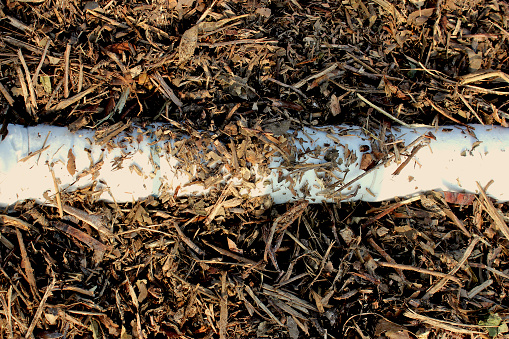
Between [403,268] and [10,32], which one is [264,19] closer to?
[10,32]

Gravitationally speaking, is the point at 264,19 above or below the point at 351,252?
above

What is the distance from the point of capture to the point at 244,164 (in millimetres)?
1951

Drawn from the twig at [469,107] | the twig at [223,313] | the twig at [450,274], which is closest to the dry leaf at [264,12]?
the twig at [469,107]

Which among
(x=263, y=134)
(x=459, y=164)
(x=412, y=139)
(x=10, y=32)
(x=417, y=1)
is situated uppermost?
(x=10, y=32)

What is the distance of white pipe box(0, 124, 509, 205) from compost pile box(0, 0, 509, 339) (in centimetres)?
8

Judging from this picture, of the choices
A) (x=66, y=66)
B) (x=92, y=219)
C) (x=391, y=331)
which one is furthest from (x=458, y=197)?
(x=66, y=66)

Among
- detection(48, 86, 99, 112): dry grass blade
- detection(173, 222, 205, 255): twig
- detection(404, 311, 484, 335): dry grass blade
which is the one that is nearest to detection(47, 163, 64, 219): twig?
detection(48, 86, 99, 112): dry grass blade

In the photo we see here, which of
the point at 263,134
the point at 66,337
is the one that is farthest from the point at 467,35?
the point at 66,337

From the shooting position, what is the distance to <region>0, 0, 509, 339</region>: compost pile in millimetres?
1979

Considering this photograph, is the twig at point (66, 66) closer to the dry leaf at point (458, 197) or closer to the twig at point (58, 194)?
the twig at point (58, 194)

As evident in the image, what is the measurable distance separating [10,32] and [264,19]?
5.34 ft

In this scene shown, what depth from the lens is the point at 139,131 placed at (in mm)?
1992

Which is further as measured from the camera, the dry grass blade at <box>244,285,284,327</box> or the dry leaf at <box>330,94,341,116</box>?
the dry leaf at <box>330,94,341,116</box>

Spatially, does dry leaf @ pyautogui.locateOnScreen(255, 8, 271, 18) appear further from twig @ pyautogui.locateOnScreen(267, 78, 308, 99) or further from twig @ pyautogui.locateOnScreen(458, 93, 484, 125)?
twig @ pyautogui.locateOnScreen(458, 93, 484, 125)
